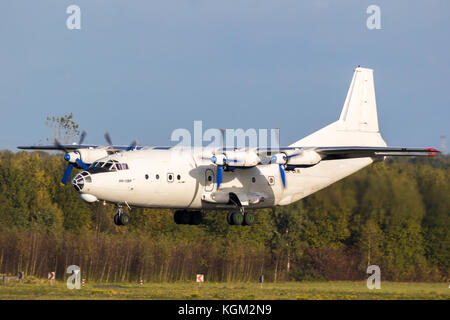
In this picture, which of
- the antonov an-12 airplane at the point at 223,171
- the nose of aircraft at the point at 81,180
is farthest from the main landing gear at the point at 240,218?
the nose of aircraft at the point at 81,180

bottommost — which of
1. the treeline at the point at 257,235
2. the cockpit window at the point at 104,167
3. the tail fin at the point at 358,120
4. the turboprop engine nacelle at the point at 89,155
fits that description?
the treeline at the point at 257,235

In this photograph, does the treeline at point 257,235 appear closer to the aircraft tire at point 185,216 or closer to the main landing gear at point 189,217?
the main landing gear at point 189,217

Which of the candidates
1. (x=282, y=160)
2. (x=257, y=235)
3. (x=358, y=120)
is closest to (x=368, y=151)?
(x=282, y=160)

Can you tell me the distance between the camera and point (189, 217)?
111ft

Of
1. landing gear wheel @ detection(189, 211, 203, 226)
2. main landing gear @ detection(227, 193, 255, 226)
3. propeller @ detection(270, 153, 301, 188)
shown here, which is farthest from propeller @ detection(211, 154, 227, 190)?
landing gear wheel @ detection(189, 211, 203, 226)

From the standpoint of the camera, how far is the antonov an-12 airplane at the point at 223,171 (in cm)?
3002

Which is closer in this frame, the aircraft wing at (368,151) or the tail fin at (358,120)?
the aircraft wing at (368,151)

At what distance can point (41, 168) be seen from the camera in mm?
52750

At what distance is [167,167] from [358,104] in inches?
460

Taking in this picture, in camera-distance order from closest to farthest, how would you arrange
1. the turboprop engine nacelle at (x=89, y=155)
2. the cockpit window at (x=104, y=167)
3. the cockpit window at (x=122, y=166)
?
the cockpit window at (x=104, y=167) < the cockpit window at (x=122, y=166) < the turboprop engine nacelle at (x=89, y=155)

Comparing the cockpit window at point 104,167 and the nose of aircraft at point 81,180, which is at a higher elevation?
the cockpit window at point 104,167

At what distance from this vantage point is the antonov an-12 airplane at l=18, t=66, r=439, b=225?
30.0 m
